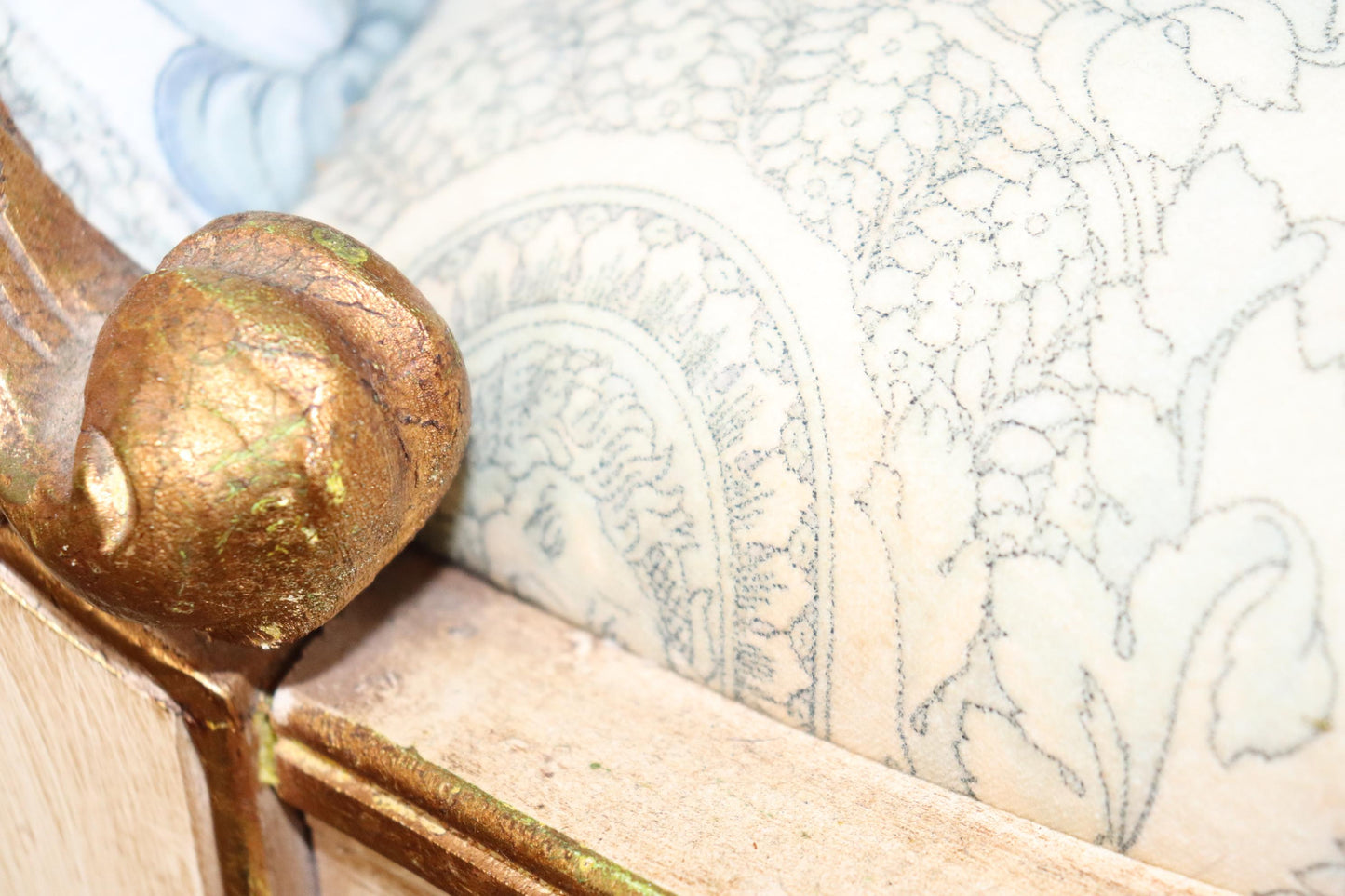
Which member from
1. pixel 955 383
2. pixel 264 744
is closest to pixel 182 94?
pixel 264 744

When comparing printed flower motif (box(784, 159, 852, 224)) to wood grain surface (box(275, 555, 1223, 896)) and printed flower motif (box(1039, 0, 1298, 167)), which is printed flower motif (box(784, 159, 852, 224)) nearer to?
printed flower motif (box(1039, 0, 1298, 167))

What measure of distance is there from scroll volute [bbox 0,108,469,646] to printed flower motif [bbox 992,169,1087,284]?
253 millimetres

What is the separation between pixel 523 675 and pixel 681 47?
35cm

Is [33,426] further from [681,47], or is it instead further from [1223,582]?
[1223,582]

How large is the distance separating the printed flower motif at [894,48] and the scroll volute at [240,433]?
9.7 inches

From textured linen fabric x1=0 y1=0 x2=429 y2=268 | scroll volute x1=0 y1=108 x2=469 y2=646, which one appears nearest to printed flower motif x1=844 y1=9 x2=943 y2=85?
scroll volute x1=0 y1=108 x2=469 y2=646

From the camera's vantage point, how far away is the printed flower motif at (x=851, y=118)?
0.46 metres

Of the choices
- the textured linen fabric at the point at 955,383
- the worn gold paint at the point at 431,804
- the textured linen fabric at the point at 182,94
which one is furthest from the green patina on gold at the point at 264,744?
the textured linen fabric at the point at 182,94

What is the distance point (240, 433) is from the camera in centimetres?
37

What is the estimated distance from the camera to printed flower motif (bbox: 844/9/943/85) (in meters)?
0.47

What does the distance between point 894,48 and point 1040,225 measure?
0.13 m

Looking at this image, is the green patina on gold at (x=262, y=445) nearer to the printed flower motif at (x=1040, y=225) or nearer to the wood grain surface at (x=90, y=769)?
the wood grain surface at (x=90, y=769)

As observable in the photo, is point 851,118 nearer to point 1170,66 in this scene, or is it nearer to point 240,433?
point 1170,66

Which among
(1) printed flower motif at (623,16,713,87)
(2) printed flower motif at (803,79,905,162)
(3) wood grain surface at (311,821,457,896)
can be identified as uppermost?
(1) printed flower motif at (623,16,713,87)
